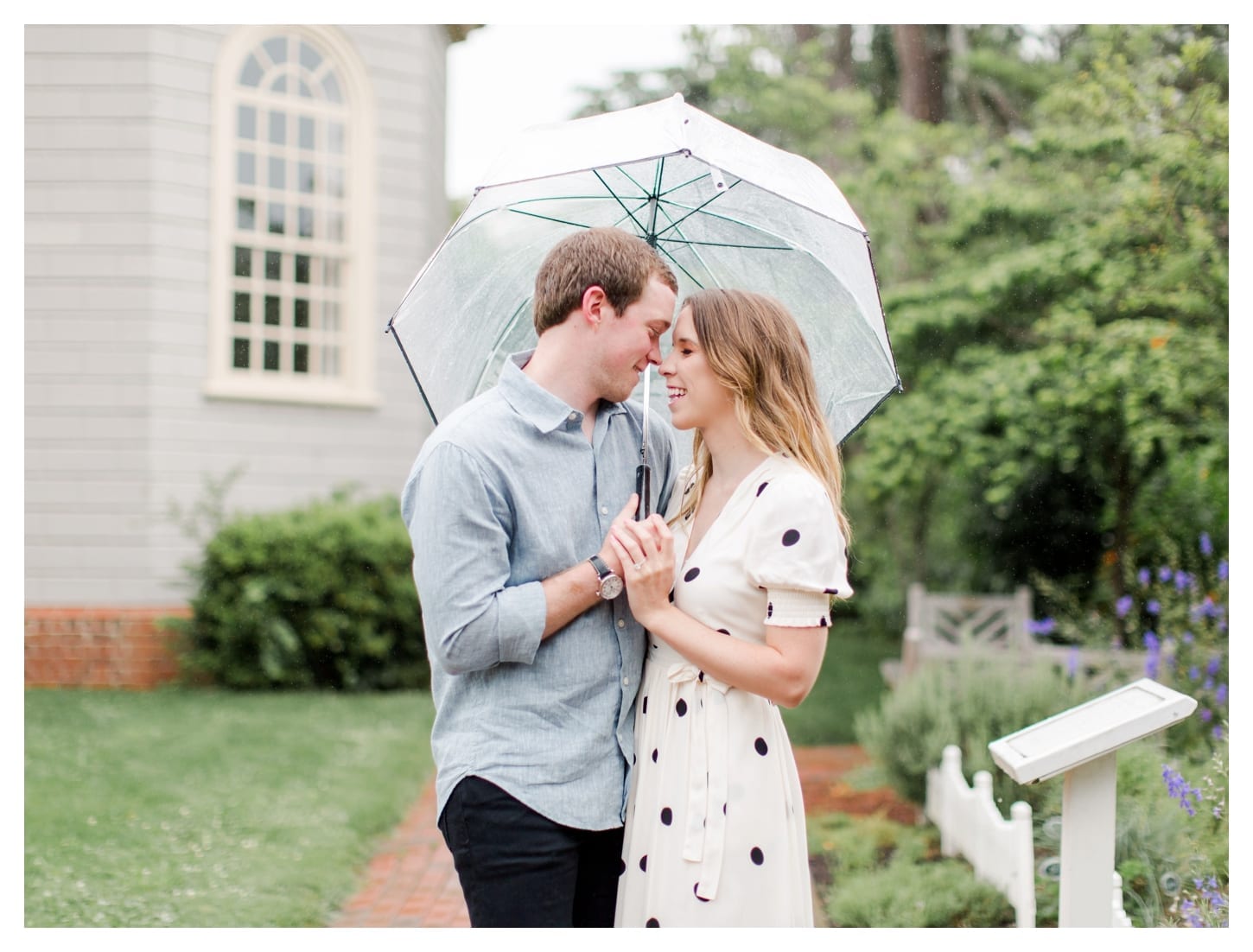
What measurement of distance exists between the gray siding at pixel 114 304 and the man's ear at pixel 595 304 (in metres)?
8.20

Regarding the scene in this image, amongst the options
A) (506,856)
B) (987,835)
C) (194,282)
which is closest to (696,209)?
(506,856)

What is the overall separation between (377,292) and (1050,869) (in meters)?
8.16

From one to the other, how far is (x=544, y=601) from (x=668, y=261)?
1.23 metres

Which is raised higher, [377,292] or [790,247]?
[377,292]

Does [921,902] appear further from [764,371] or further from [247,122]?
[247,122]

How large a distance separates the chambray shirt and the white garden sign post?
3.09ft

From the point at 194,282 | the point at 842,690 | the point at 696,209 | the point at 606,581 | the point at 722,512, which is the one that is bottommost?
the point at 842,690

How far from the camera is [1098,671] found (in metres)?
7.02

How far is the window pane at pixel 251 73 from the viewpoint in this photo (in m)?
10.5

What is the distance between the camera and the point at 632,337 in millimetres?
2578

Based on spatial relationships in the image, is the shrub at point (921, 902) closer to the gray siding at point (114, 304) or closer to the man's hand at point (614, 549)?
the man's hand at point (614, 549)
